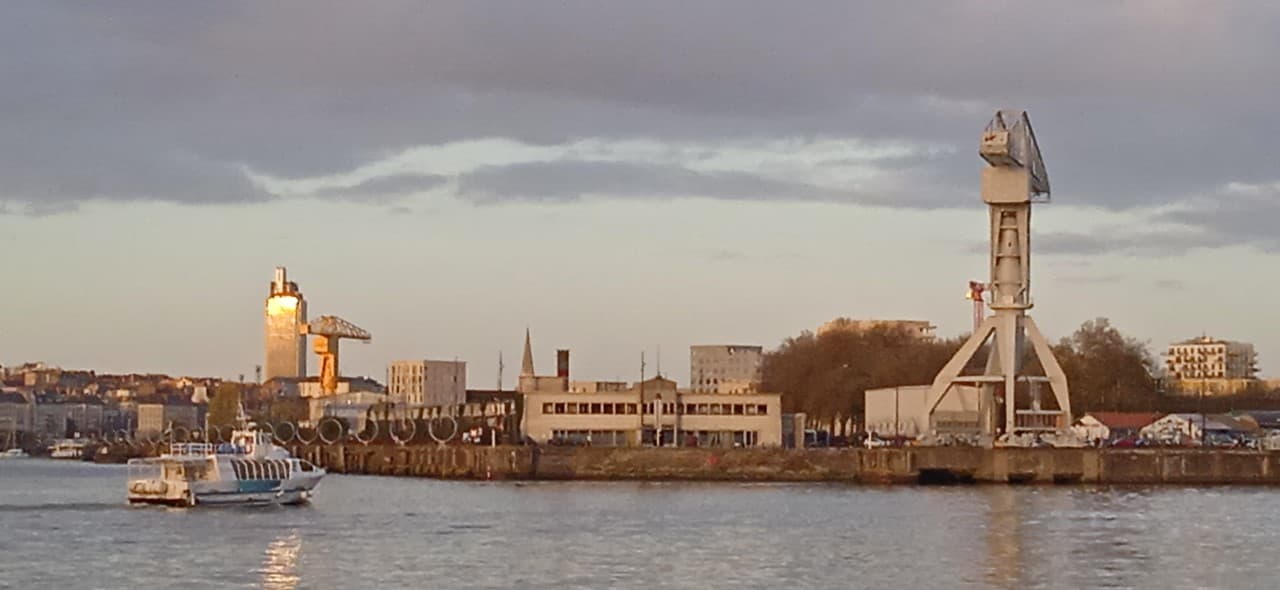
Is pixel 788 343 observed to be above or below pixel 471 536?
above

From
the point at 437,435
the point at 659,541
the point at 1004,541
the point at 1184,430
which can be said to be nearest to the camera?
the point at 659,541

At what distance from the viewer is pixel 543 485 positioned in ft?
360

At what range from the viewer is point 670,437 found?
12888 cm

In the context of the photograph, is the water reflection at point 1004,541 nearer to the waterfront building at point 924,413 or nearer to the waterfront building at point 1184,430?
the waterfront building at point 924,413

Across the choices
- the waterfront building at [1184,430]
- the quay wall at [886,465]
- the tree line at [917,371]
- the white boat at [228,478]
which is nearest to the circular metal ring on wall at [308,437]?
the tree line at [917,371]

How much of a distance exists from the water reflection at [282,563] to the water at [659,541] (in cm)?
11

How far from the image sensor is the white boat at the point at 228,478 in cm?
Result: 8644

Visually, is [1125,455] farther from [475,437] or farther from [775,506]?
[475,437]

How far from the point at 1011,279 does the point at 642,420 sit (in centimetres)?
2409

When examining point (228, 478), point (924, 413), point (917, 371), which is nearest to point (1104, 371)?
point (917, 371)

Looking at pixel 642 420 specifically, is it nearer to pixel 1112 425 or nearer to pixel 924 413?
pixel 924 413

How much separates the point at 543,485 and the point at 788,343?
294ft

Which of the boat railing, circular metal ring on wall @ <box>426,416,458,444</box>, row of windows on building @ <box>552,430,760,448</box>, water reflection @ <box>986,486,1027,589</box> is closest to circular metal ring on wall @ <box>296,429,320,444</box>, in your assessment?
circular metal ring on wall @ <box>426,416,458,444</box>

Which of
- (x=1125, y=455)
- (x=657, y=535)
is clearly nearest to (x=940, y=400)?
(x=1125, y=455)
